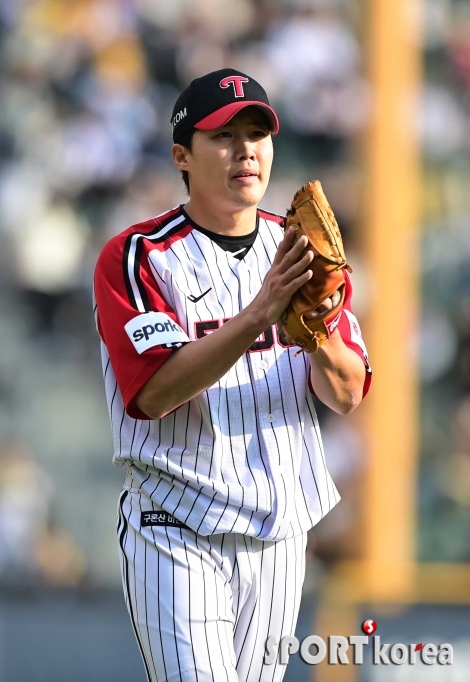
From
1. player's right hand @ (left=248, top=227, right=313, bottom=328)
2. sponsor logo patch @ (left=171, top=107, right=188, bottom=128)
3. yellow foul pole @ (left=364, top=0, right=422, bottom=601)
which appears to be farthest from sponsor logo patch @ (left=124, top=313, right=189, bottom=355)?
yellow foul pole @ (left=364, top=0, right=422, bottom=601)

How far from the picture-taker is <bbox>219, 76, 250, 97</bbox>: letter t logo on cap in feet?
8.38

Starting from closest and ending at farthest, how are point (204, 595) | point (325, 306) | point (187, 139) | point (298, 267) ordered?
point (298, 267), point (325, 306), point (204, 595), point (187, 139)

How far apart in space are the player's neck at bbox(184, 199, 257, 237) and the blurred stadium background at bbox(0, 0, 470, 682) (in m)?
3.25

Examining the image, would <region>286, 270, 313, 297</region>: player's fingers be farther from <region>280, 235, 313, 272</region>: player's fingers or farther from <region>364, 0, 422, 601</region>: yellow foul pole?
<region>364, 0, 422, 601</region>: yellow foul pole

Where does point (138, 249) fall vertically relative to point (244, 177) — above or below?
Answer: below

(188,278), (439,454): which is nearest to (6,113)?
(439,454)

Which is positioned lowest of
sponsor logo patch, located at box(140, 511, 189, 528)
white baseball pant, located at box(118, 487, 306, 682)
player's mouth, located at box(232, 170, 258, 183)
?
white baseball pant, located at box(118, 487, 306, 682)

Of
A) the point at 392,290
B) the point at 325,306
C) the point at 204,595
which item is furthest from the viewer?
the point at 392,290

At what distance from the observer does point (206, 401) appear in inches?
101

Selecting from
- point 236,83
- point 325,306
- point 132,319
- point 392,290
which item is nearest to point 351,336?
point 325,306

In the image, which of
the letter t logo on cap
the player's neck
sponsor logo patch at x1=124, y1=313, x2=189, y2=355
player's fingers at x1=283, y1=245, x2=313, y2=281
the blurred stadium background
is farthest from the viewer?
the blurred stadium background

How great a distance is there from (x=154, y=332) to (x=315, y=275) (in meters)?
0.38

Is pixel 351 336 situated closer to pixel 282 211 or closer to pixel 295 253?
pixel 295 253

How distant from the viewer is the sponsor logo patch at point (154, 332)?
96.5 inches
